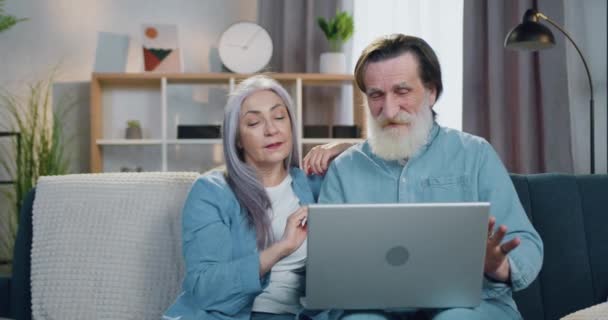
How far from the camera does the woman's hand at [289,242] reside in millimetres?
1615

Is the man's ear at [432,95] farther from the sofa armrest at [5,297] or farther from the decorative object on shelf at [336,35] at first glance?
the decorative object on shelf at [336,35]

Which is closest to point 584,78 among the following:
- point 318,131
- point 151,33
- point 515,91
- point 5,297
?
point 515,91

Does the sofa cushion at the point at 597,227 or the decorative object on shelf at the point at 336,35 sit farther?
the decorative object on shelf at the point at 336,35

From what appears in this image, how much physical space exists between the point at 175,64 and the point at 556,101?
191 centimetres

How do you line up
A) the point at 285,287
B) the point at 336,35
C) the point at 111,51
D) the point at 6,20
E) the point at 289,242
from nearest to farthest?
the point at 289,242 → the point at 285,287 → the point at 336,35 → the point at 6,20 → the point at 111,51

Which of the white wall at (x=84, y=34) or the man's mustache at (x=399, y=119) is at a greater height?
the white wall at (x=84, y=34)

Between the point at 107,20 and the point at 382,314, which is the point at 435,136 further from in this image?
the point at 107,20

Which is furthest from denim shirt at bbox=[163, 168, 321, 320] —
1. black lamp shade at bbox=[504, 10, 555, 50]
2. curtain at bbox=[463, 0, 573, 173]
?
curtain at bbox=[463, 0, 573, 173]

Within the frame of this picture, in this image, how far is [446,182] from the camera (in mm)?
1766

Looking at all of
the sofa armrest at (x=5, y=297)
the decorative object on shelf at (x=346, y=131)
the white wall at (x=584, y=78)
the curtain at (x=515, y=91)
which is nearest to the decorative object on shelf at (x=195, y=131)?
the decorative object on shelf at (x=346, y=131)

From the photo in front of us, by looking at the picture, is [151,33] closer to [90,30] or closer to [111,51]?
[111,51]

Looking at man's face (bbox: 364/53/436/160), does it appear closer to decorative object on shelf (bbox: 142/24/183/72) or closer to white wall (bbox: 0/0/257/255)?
decorative object on shelf (bbox: 142/24/183/72)

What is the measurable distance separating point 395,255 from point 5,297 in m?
1.06

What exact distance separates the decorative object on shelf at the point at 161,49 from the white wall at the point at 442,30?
1095mm
